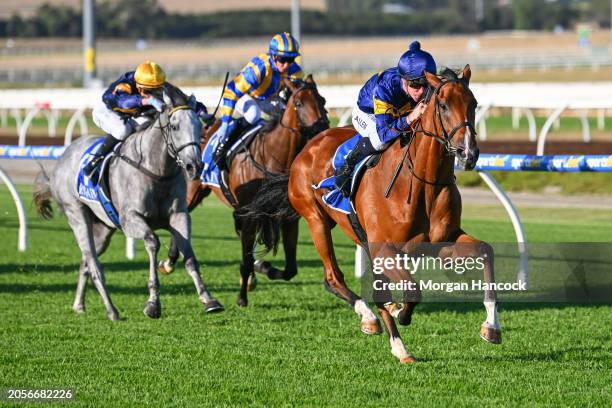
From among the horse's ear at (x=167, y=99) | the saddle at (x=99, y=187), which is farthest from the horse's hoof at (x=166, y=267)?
the horse's ear at (x=167, y=99)

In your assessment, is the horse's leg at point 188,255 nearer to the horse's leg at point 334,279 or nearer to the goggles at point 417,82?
the horse's leg at point 334,279

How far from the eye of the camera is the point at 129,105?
8.39m

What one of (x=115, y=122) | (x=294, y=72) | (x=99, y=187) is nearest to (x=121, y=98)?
(x=115, y=122)

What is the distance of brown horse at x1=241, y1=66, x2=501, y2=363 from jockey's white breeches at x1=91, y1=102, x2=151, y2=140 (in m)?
2.37

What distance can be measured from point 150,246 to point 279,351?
1509 mm

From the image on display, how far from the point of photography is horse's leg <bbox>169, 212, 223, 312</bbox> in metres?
7.61

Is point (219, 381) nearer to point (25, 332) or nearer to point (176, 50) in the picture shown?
point (25, 332)

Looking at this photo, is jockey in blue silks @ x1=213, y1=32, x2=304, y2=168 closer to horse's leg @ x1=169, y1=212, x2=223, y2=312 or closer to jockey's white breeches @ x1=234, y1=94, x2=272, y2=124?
jockey's white breeches @ x1=234, y1=94, x2=272, y2=124

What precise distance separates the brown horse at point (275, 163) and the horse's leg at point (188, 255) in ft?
3.21

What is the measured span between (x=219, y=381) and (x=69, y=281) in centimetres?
447

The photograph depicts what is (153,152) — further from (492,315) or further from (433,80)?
(492,315)

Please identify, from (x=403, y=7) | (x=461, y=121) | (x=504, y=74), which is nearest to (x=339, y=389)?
(x=461, y=121)

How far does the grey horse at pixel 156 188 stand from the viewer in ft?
25.2

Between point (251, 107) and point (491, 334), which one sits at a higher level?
point (251, 107)
